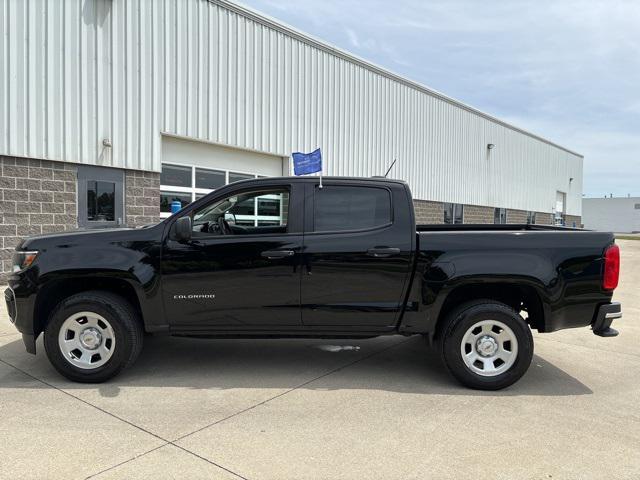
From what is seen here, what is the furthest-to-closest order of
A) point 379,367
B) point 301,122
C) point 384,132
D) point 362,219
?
point 384,132
point 301,122
point 379,367
point 362,219

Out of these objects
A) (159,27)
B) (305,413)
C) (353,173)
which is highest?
(159,27)

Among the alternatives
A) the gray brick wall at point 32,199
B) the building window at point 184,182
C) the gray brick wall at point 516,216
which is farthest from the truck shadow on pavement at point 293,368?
the gray brick wall at point 516,216

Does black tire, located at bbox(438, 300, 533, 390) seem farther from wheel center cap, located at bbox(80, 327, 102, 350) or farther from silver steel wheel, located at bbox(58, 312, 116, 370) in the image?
wheel center cap, located at bbox(80, 327, 102, 350)

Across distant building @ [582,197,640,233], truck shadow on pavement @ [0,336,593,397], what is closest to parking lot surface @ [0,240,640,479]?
truck shadow on pavement @ [0,336,593,397]

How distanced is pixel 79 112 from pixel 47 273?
6.74m

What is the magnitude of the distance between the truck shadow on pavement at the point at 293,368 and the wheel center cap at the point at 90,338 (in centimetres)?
36

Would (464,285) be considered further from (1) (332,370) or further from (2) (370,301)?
(1) (332,370)

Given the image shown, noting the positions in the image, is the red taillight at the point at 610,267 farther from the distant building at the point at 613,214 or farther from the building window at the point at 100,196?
the distant building at the point at 613,214

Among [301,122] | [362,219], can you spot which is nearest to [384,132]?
[301,122]

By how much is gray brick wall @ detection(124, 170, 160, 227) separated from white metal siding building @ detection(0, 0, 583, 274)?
0.09m

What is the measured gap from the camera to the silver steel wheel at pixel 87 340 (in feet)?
14.1

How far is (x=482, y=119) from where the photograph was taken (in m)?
25.0

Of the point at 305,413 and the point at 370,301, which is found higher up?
the point at 370,301

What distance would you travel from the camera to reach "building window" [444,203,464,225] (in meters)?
22.6
